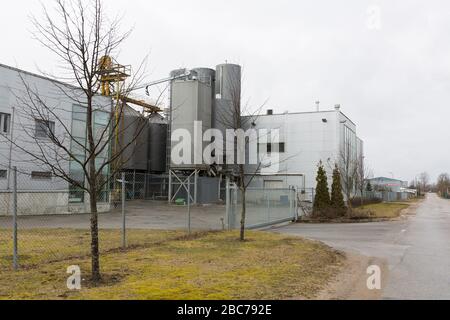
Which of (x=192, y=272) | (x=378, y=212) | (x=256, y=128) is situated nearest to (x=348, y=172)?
(x=378, y=212)

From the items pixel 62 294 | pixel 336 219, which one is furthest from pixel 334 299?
pixel 336 219

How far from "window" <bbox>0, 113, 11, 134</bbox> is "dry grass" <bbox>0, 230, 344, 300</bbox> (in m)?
14.0

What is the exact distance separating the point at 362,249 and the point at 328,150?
3402 centimetres

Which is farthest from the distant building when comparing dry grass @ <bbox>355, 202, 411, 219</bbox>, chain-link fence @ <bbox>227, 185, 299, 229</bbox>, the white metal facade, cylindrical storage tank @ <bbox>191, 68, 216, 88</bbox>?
chain-link fence @ <bbox>227, 185, 299, 229</bbox>

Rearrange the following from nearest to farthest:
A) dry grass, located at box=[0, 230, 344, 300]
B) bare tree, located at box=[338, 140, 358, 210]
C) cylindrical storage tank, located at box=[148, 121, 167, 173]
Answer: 1. dry grass, located at box=[0, 230, 344, 300]
2. bare tree, located at box=[338, 140, 358, 210]
3. cylindrical storage tank, located at box=[148, 121, 167, 173]

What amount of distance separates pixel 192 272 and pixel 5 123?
19764 millimetres

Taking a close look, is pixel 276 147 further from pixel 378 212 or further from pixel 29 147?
pixel 29 147

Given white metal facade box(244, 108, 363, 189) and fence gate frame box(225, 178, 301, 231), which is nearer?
fence gate frame box(225, 178, 301, 231)

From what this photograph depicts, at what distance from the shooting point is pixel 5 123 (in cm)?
2344

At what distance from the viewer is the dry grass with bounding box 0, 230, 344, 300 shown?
630 cm

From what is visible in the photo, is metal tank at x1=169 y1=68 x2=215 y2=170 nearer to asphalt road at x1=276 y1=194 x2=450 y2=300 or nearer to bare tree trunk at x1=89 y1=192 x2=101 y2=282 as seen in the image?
asphalt road at x1=276 y1=194 x2=450 y2=300

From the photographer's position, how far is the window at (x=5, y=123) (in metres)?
23.2

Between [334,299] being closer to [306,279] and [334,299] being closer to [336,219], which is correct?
[306,279]

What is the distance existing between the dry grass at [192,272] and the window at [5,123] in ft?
45.8
